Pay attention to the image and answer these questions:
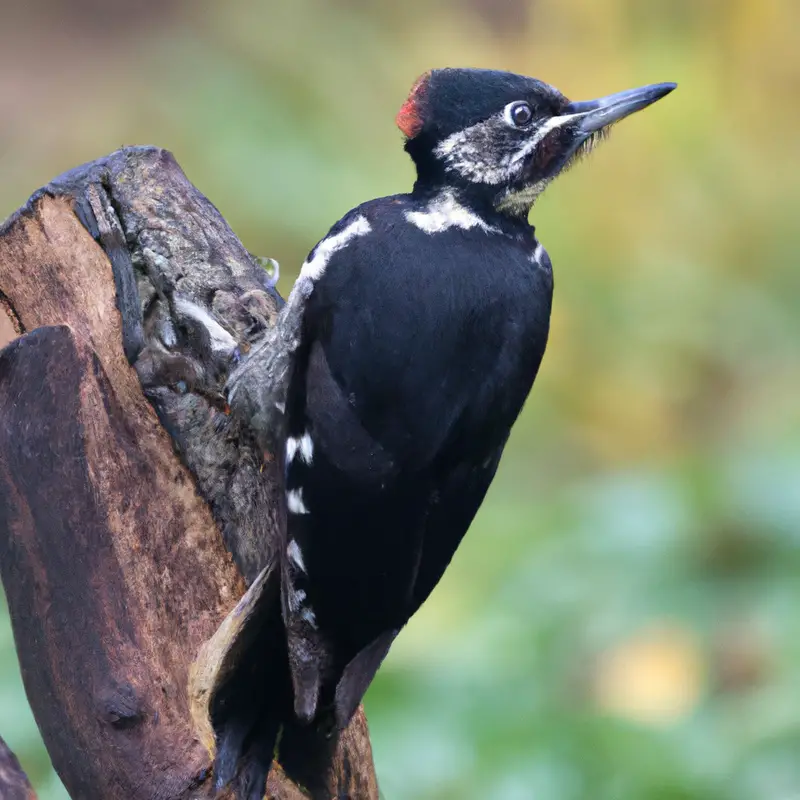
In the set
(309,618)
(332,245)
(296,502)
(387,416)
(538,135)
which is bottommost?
(309,618)

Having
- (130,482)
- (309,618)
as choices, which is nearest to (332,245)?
(130,482)

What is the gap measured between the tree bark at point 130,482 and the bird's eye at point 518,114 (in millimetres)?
641

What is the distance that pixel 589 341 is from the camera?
5.01 m

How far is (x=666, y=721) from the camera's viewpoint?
2.87 metres

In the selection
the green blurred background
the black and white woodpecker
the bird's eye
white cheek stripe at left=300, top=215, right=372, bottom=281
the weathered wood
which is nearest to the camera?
the weathered wood

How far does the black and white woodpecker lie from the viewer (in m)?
2.24

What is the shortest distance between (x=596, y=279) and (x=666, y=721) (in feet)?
8.41

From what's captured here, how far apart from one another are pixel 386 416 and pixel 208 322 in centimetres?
49

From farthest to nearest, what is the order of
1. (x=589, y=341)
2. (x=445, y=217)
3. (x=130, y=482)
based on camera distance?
(x=589, y=341)
(x=445, y=217)
(x=130, y=482)

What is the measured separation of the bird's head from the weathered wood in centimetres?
137

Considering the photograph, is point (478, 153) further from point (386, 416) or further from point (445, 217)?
point (386, 416)

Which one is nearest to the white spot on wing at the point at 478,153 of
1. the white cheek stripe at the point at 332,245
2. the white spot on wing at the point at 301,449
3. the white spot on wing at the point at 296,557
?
the white cheek stripe at the point at 332,245

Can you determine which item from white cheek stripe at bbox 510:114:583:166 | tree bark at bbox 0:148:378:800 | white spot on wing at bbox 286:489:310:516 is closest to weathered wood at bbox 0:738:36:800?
tree bark at bbox 0:148:378:800

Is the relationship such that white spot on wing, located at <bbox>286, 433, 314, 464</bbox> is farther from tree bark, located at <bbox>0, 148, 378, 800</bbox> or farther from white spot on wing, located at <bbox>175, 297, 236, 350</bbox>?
white spot on wing, located at <bbox>175, 297, 236, 350</bbox>
